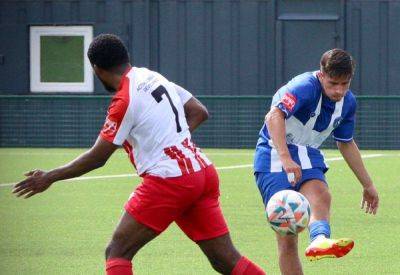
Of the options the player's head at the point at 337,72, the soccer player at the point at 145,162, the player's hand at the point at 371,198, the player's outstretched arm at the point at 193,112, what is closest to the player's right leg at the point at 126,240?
the soccer player at the point at 145,162

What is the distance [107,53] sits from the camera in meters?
7.05

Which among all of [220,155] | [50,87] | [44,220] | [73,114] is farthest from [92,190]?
[50,87]

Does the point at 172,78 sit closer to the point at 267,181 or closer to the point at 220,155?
the point at 220,155

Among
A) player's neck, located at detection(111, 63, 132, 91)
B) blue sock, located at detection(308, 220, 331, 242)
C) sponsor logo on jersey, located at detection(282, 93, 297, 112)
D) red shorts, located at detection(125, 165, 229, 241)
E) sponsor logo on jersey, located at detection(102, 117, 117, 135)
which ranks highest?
player's neck, located at detection(111, 63, 132, 91)

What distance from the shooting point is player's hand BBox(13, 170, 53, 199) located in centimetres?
691

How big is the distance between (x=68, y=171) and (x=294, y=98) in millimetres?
1720

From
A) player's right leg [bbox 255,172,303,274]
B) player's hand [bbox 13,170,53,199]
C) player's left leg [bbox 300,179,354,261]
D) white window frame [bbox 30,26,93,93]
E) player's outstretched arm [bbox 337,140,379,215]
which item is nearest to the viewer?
player's hand [bbox 13,170,53,199]

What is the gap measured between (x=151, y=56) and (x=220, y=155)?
407 centimetres

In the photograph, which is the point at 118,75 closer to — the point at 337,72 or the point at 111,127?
the point at 111,127

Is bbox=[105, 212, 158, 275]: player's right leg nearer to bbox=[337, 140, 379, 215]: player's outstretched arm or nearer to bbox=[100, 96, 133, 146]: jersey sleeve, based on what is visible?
bbox=[100, 96, 133, 146]: jersey sleeve

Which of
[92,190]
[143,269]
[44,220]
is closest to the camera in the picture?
[143,269]

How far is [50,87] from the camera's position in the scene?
26.8m

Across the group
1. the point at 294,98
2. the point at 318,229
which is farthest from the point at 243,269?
the point at 294,98

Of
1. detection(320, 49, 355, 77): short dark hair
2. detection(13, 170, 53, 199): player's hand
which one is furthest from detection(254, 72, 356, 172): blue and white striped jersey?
detection(13, 170, 53, 199): player's hand
